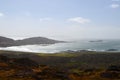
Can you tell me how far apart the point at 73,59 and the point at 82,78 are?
66.9m

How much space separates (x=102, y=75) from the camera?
2185 inches

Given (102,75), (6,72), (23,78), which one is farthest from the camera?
(102,75)

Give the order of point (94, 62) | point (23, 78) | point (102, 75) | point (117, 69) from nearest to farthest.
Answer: point (23, 78) → point (102, 75) → point (117, 69) → point (94, 62)

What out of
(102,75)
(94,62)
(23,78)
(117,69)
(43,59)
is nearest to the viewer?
(23,78)

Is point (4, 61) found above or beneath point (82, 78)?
above

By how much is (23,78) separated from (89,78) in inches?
587

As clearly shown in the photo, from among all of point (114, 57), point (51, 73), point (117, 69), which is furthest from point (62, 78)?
point (114, 57)

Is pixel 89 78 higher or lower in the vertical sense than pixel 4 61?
lower

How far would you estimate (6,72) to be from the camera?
171 ft

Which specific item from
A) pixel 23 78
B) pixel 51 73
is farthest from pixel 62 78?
pixel 23 78

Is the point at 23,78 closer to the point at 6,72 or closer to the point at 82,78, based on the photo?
the point at 6,72

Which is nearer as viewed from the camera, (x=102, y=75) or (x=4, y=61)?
(x=102, y=75)

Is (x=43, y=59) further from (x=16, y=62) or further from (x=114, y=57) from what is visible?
(x=16, y=62)

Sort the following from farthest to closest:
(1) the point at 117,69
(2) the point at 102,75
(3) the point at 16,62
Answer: (3) the point at 16,62 → (1) the point at 117,69 → (2) the point at 102,75
